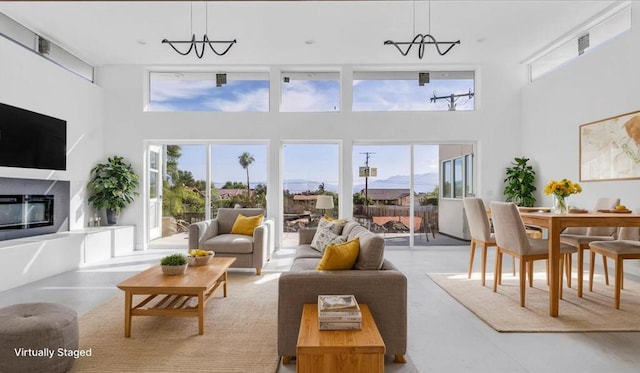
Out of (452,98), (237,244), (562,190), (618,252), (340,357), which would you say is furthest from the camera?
(452,98)

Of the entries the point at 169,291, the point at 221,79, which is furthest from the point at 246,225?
the point at 221,79

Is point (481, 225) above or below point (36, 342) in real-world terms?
above

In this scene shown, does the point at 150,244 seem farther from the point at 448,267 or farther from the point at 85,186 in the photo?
the point at 448,267

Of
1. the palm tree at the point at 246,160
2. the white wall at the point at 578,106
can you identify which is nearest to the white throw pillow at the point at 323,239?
the palm tree at the point at 246,160

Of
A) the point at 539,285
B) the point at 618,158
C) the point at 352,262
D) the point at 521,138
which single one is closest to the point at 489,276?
the point at 539,285

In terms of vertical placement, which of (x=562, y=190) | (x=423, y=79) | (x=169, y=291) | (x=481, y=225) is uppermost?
(x=423, y=79)

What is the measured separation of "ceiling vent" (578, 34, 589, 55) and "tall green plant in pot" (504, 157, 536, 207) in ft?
5.95

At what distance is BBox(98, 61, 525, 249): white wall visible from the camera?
6523 millimetres

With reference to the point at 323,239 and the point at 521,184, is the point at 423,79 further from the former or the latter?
the point at 323,239

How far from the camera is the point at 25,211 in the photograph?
4.73 metres

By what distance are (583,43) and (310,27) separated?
12.9 feet

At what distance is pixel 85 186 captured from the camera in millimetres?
6023

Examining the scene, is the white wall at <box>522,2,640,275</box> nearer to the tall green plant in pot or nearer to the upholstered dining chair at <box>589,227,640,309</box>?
the tall green plant in pot

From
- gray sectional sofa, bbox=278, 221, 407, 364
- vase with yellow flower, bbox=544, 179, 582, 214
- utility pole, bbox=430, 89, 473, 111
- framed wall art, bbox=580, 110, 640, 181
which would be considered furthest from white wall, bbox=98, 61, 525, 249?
gray sectional sofa, bbox=278, 221, 407, 364
